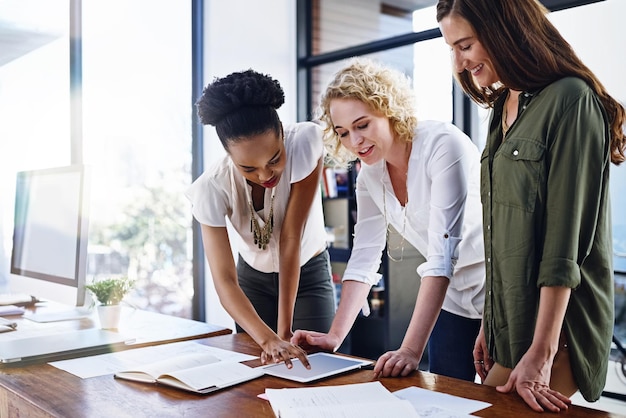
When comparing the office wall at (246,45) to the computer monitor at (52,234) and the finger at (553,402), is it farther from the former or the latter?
the finger at (553,402)

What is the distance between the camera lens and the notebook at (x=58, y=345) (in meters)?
1.60

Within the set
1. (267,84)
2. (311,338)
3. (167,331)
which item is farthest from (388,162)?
(167,331)

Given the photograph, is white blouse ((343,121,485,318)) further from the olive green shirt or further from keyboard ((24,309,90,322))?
keyboard ((24,309,90,322))

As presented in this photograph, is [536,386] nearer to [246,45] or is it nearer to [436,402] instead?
[436,402]

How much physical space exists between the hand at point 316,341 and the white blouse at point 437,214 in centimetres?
20

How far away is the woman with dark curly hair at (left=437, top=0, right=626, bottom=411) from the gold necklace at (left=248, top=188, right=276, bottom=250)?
2.52 feet

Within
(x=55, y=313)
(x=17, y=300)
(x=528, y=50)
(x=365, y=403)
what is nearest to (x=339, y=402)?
(x=365, y=403)

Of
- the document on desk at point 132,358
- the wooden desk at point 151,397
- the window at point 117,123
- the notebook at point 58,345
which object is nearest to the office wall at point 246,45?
the window at point 117,123

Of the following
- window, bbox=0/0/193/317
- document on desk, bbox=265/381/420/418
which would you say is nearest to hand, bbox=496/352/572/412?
document on desk, bbox=265/381/420/418

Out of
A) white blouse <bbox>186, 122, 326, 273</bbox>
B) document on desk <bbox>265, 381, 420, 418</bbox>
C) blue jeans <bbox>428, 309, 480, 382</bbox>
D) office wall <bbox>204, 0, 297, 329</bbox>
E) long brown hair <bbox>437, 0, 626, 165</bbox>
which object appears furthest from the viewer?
office wall <bbox>204, 0, 297, 329</bbox>

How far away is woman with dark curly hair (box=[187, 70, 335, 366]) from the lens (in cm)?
175

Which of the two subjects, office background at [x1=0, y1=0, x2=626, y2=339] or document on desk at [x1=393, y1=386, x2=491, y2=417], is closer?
document on desk at [x1=393, y1=386, x2=491, y2=417]

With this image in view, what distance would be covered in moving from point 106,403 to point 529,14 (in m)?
1.12

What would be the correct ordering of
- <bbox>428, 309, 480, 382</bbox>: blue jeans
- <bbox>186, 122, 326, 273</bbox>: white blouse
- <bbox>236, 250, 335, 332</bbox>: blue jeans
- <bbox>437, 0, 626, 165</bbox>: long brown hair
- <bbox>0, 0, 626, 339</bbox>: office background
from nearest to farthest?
<bbox>437, 0, 626, 165</bbox>: long brown hair
<bbox>428, 309, 480, 382</bbox>: blue jeans
<bbox>186, 122, 326, 273</bbox>: white blouse
<bbox>236, 250, 335, 332</bbox>: blue jeans
<bbox>0, 0, 626, 339</bbox>: office background
